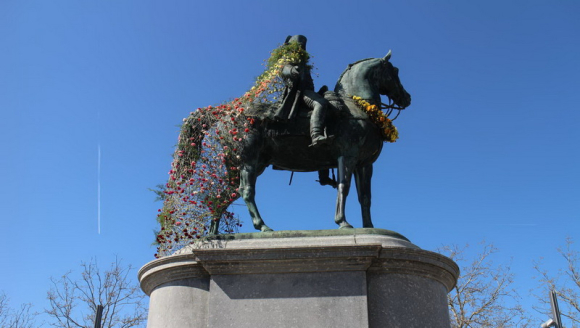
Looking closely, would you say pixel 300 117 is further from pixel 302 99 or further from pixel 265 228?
pixel 265 228

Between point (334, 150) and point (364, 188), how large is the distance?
0.88 m

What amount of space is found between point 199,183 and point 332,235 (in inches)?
88.0

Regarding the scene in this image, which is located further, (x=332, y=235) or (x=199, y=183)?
(x=199, y=183)

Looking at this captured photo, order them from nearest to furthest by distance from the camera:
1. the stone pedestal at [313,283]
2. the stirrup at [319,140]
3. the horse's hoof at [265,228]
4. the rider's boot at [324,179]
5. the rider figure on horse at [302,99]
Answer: the stone pedestal at [313,283], the horse's hoof at [265,228], the stirrup at [319,140], the rider figure on horse at [302,99], the rider's boot at [324,179]

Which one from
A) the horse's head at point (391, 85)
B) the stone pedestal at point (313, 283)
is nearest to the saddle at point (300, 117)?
the horse's head at point (391, 85)

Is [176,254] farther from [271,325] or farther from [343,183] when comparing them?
[343,183]

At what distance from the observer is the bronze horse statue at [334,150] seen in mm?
8789

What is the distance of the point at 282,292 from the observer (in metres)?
7.36

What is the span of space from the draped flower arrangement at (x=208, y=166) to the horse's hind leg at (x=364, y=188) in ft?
5.75

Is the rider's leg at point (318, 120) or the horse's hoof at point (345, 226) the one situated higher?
the rider's leg at point (318, 120)

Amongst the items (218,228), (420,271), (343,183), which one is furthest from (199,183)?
(420,271)

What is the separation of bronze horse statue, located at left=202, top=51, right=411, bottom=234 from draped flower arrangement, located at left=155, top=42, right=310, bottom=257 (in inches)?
8.2

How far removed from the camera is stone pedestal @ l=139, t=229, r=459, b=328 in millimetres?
7227

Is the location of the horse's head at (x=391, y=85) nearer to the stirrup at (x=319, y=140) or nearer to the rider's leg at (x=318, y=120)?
the rider's leg at (x=318, y=120)
